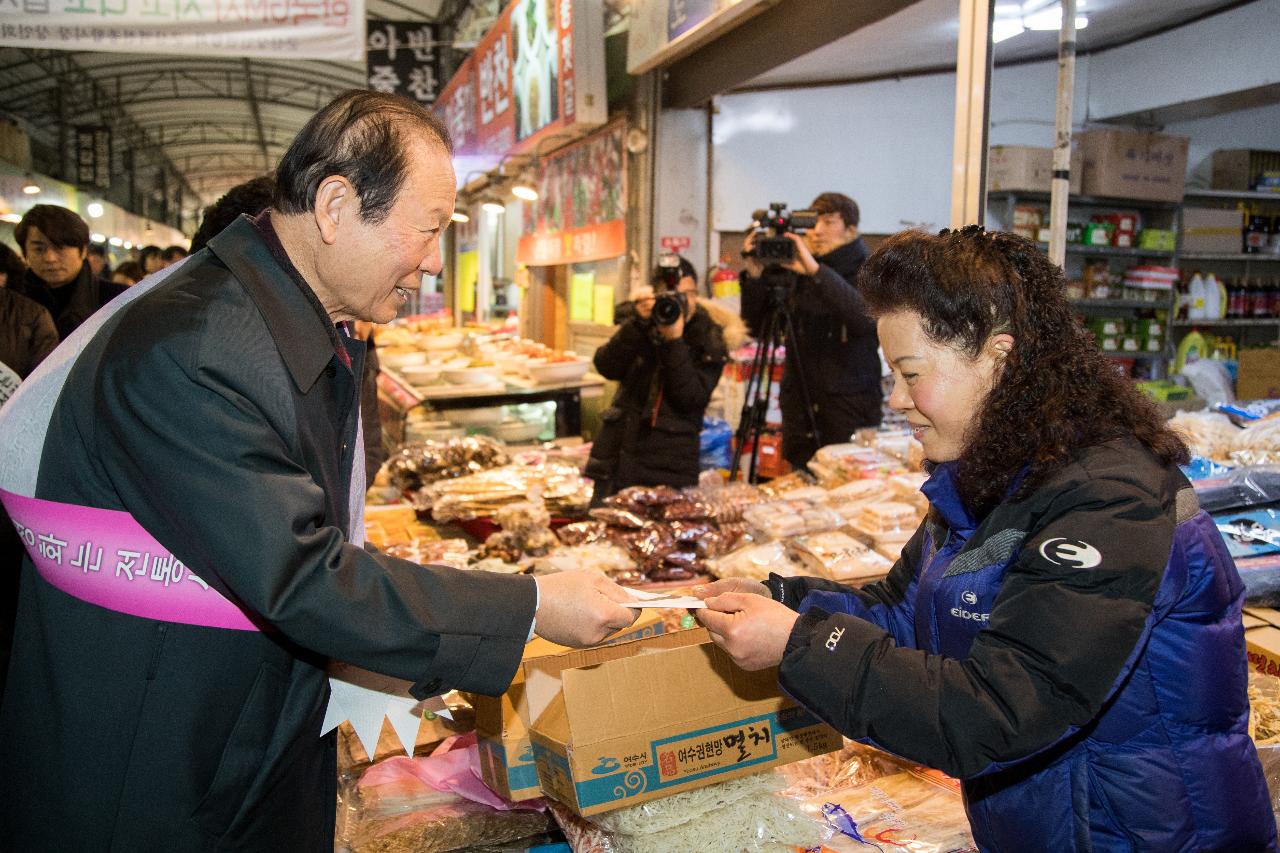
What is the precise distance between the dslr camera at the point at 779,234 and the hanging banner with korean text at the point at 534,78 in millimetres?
2730

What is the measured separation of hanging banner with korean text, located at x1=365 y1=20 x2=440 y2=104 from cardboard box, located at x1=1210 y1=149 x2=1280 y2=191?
7716 mm

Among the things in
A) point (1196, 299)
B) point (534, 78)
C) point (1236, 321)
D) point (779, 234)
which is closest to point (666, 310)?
point (779, 234)

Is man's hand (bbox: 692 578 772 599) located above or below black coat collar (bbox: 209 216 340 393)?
below

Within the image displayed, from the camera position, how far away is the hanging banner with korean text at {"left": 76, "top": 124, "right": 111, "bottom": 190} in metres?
19.7

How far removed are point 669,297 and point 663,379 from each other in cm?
37

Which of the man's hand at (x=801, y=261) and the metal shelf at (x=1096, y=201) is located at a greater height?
the metal shelf at (x=1096, y=201)

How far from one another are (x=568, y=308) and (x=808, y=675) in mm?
8224

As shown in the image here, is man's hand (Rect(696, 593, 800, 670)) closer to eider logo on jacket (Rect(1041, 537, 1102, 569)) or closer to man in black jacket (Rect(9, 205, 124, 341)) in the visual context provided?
eider logo on jacket (Rect(1041, 537, 1102, 569))

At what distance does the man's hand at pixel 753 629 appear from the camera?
1418 millimetres

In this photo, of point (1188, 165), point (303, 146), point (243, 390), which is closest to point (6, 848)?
point (243, 390)

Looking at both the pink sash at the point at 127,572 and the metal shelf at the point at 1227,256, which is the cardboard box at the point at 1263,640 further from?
the metal shelf at the point at 1227,256

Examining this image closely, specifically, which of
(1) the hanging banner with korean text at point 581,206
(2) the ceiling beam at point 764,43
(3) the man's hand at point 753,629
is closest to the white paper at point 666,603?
(3) the man's hand at point 753,629

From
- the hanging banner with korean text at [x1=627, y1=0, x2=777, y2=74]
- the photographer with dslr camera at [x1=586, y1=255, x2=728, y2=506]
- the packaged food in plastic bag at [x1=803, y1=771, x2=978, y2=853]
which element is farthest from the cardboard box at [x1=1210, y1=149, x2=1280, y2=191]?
the packaged food in plastic bag at [x1=803, y1=771, x2=978, y2=853]

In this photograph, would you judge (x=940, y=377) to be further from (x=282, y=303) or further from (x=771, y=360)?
(x=771, y=360)
